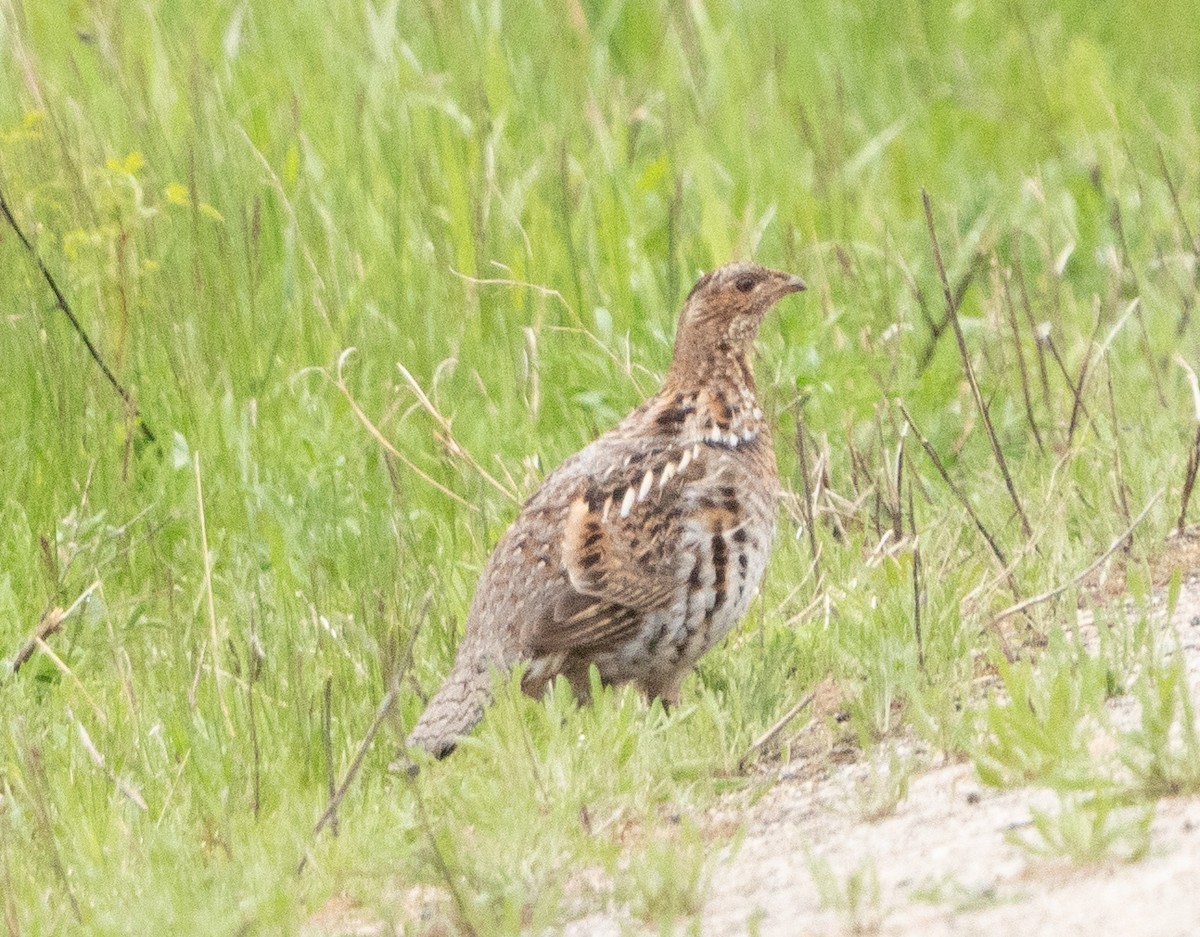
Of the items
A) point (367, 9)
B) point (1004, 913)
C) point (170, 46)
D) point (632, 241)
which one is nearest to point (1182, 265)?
point (632, 241)

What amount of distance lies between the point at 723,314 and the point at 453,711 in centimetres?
154

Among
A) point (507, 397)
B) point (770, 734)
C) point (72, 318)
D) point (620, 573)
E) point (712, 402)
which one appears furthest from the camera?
point (507, 397)

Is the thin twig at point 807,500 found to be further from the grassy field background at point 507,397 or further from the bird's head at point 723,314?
the bird's head at point 723,314

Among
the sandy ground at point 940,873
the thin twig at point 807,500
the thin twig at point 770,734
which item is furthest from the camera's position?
the thin twig at point 807,500

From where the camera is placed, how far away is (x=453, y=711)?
4.64m

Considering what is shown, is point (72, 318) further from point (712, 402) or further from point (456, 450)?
point (712, 402)

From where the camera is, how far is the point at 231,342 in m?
7.02

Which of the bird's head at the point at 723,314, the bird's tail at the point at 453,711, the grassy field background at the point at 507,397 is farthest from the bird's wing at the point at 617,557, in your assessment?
the bird's head at the point at 723,314

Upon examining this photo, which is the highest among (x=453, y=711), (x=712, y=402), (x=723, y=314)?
(x=723, y=314)

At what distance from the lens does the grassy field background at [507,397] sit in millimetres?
3998

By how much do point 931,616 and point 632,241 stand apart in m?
3.27

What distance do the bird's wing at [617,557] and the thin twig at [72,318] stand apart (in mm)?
1965

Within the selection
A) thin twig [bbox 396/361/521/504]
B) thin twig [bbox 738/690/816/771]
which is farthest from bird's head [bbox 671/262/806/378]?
thin twig [bbox 738/690/816/771]

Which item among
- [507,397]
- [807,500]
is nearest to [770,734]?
[807,500]
